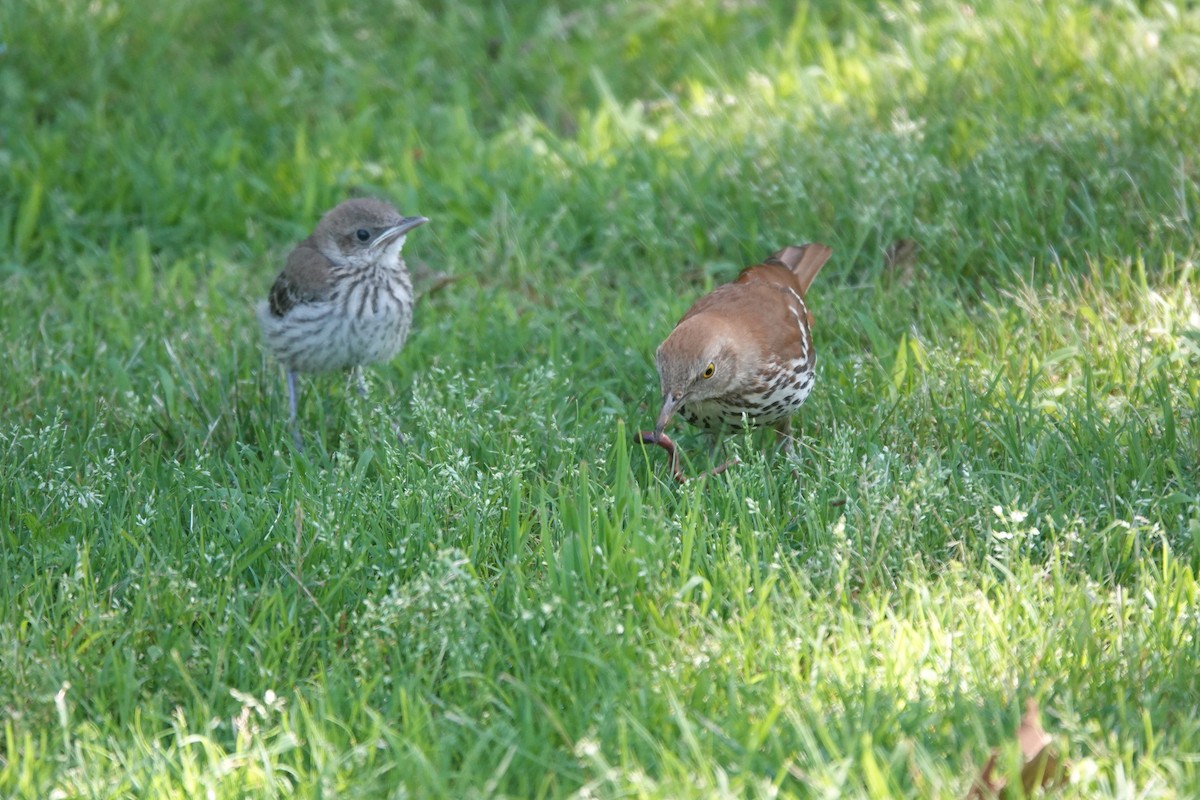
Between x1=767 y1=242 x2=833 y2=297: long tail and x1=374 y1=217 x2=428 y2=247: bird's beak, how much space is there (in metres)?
1.54

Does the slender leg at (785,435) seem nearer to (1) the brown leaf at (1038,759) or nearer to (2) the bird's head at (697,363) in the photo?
(2) the bird's head at (697,363)

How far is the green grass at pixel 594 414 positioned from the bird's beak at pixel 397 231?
1.71 feet

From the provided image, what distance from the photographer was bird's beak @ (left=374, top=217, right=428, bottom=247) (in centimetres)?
603

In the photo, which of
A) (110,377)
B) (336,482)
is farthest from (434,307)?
(336,482)

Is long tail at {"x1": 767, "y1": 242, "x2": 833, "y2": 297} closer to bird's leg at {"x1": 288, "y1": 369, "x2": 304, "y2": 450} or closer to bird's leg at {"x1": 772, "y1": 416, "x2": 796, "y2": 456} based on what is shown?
bird's leg at {"x1": 772, "y1": 416, "x2": 796, "y2": 456}

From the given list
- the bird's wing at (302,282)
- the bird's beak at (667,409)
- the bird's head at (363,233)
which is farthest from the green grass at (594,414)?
the bird's head at (363,233)

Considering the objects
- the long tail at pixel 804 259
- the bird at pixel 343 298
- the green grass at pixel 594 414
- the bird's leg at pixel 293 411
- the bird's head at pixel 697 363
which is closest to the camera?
the green grass at pixel 594 414

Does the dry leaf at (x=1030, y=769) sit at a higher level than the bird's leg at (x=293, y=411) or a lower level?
lower

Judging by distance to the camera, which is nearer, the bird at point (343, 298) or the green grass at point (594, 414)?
the green grass at point (594, 414)

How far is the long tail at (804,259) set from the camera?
19.5 ft

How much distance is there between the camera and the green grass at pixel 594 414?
3.45 m

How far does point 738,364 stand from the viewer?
4.99 m

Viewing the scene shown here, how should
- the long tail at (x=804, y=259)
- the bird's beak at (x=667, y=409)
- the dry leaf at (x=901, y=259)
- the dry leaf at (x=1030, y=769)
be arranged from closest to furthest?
1. the dry leaf at (x=1030, y=769)
2. the bird's beak at (x=667, y=409)
3. the long tail at (x=804, y=259)
4. the dry leaf at (x=901, y=259)

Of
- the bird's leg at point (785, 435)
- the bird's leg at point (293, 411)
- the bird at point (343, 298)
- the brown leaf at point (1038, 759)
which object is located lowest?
the bird's leg at point (785, 435)
